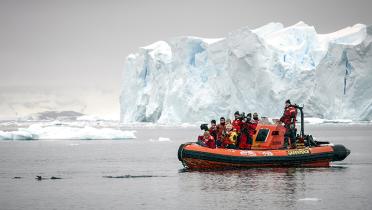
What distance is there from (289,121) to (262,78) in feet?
158

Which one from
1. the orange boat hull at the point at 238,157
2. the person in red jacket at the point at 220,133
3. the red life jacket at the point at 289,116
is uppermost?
the red life jacket at the point at 289,116

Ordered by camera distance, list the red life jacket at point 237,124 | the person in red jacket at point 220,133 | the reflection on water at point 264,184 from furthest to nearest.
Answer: the person in red jacket at point 220,133
the red life jacket at point 237,124
the reflection on water at point 264,184

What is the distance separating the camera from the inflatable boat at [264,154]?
21062 mm

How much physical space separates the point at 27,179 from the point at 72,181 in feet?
5.15

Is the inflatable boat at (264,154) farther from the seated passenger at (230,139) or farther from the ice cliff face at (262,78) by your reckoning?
the ice cliff face at (262,78)

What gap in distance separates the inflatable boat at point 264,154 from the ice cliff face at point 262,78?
4587 cm

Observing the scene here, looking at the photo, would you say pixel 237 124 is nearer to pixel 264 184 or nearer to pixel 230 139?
pixel 230 139

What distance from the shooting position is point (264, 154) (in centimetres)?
2125

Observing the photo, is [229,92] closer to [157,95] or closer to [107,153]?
[157,95]

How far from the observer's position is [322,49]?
7675 centimetres

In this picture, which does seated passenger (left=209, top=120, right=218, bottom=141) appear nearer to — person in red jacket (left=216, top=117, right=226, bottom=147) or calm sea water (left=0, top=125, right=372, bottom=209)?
person in red jacket (left=216, top=117, right=226, bottom=147)

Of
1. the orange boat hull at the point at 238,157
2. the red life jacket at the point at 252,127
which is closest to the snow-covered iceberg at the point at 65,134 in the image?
the orange boat hull at the point at 238,157

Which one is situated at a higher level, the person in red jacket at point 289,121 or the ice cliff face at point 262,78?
the ice cliff face at point 262,78

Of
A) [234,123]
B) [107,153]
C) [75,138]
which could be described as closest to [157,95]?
[75,138]
